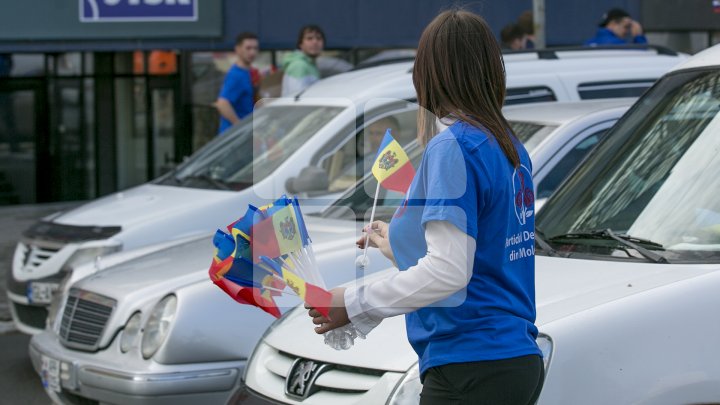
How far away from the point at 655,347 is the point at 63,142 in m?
13.9

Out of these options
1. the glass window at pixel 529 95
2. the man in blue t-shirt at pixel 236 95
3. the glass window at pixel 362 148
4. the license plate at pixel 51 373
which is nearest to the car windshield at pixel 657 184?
the glass window at pixel 362 148

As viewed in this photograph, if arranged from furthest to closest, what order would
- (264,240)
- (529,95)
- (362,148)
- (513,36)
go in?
(513,36)
(529,95)
(362,148)
(264,240)

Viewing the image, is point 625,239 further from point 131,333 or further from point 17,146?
point 17,146

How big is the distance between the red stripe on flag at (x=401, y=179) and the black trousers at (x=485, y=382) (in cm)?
55

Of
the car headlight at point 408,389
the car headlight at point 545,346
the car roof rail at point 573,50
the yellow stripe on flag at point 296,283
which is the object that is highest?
the car roof rail at point 573,50

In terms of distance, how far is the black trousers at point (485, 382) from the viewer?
9.00ft

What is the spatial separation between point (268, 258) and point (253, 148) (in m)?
5.08

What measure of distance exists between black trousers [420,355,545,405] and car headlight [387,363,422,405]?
0.50 metres

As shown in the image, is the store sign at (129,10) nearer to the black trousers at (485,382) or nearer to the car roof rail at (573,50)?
the car roof rail at (573,50)

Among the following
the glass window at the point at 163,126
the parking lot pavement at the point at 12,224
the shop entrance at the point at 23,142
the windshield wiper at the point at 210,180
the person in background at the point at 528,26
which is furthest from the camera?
the glass window at the point at 163,126

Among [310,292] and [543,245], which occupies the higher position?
[310,292]

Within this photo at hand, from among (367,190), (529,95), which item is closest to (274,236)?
(367,190)

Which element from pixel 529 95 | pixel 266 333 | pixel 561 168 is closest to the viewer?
pixel 266 333

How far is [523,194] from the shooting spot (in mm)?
2867
